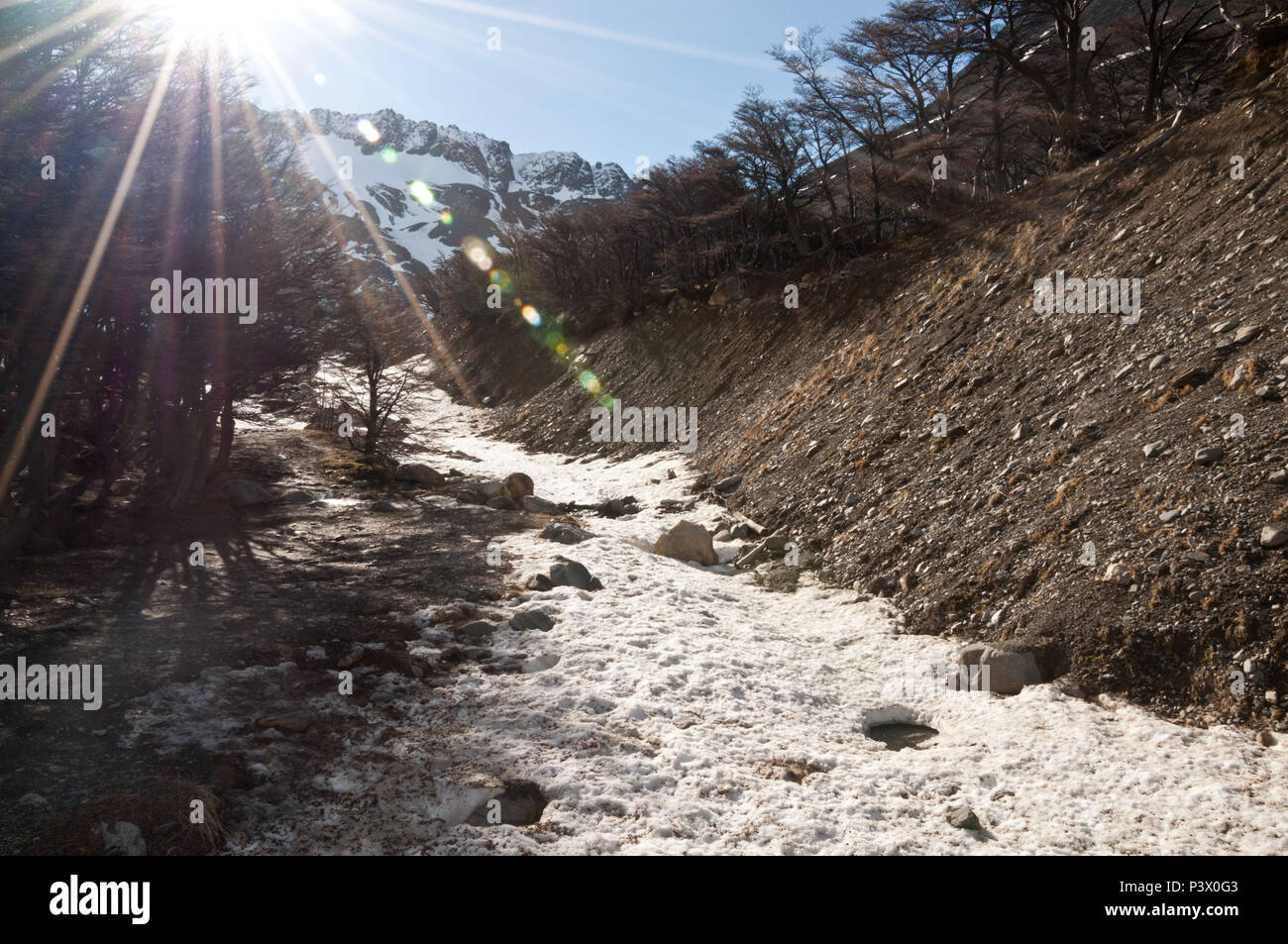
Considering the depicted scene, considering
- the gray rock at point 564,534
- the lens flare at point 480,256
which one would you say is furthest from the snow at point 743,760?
the lens flare at point 480,256

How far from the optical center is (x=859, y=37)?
21.8m

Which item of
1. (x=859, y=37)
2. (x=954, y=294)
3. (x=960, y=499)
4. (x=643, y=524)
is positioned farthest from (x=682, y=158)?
(x=960, y=499)

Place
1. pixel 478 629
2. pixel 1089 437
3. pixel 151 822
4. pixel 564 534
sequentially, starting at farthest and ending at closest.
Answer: pixel 564 534 < pixel 1089 437 < pixel 478 629 < pixel 151 822

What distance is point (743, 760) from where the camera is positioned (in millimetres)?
5410

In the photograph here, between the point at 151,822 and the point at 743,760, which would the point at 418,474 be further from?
the point at 151,822

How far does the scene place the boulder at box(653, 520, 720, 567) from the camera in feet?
36.8

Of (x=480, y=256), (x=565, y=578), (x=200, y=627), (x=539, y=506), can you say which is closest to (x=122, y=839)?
(x=200, y=627)

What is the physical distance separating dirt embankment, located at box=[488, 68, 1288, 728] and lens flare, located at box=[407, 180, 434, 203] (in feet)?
569

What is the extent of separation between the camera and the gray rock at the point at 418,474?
1856 centimetres

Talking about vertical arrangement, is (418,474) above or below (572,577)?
above

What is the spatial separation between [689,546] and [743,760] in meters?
5.89

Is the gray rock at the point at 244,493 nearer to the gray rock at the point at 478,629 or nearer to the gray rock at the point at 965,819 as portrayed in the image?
the gray rock at the point at 478,629

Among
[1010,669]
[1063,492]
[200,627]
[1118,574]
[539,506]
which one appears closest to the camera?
[1010,669]
